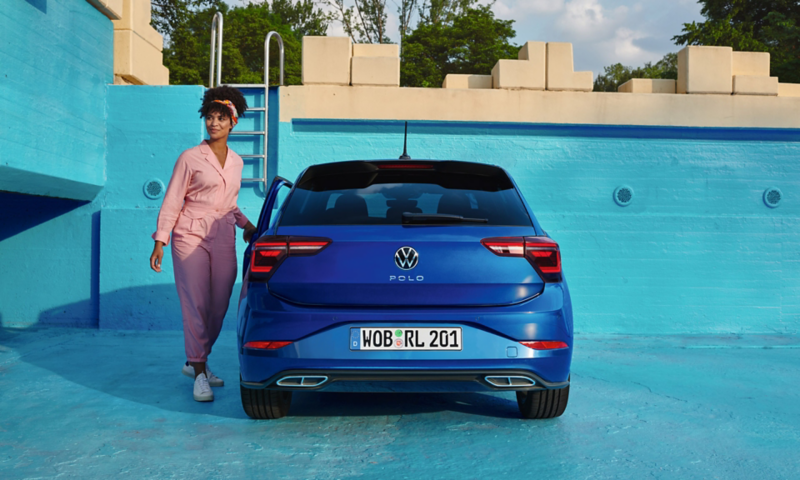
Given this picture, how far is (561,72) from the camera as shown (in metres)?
8.44

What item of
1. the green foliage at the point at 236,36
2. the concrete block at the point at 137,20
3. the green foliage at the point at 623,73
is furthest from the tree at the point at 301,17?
the concrete block at the point at 137,20

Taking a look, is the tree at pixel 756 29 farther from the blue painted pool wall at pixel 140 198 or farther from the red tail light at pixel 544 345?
the red tail light at pixel 544 345

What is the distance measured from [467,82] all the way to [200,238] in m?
5.12

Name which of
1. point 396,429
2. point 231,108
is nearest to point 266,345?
point 396,429

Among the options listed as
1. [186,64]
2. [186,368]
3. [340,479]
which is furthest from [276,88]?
[186,64]

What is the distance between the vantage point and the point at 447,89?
27.5ft

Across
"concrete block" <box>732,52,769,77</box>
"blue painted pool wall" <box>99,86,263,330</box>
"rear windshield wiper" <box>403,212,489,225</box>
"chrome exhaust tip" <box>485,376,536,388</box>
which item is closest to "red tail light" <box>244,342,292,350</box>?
"rear windshield wiper" <box>403,212,489,225</box>

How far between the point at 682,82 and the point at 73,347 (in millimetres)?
7984

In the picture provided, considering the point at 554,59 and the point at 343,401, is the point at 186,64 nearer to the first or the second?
the point at 554,59

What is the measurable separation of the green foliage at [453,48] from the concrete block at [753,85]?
28.8 m

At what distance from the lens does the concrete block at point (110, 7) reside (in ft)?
25.9

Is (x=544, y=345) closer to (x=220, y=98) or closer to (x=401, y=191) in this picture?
(x=401, y=191)

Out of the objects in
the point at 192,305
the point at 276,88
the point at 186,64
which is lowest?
the point at 192,305

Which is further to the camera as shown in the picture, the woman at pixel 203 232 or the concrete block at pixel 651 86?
the concrete block at pixel 651 86
